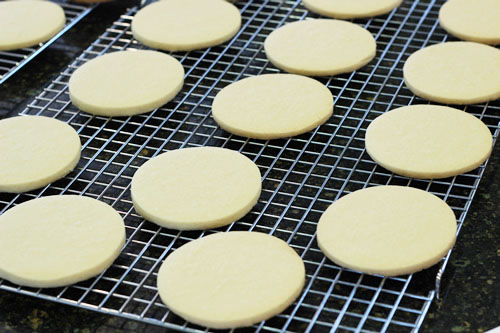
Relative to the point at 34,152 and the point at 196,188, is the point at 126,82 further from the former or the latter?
the point at 196,188

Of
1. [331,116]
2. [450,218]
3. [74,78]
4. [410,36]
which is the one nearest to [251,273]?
[450,218]

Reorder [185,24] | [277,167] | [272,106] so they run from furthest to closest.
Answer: [185,24] < [272,106] < [277,167]

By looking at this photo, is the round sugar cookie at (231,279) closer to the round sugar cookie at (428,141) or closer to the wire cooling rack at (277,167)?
the wire cooling rack at (277,167)

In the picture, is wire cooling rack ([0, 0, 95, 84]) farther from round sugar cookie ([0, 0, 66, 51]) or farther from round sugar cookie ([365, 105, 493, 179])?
round sugar cookie ([365, 105, 493, 179])

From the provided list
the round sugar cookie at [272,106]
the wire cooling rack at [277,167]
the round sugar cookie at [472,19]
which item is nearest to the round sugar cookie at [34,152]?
the wire cooling rack at [277,167]

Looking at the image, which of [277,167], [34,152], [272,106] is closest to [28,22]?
[34,152]

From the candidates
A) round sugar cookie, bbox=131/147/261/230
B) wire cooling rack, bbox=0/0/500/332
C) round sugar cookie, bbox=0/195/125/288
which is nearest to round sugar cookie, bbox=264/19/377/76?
wire cooling rack, bbox=0/0/500/332
